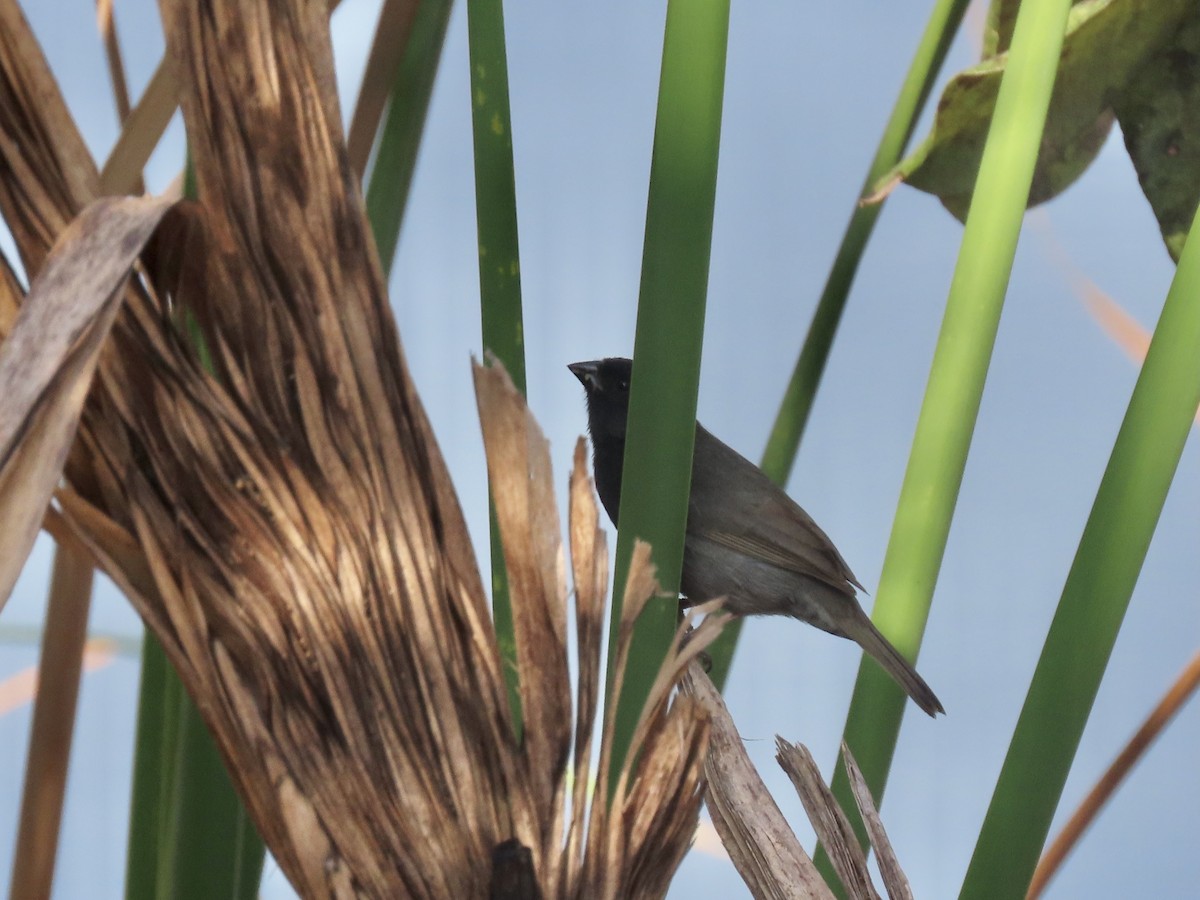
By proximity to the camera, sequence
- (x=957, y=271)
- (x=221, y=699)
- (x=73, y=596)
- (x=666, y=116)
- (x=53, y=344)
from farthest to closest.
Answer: (x=73, y=596), (x=957, y=271), (x=666, y=116), (x=221, y=699), (x=53, y=344)

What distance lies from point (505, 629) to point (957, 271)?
0.69m

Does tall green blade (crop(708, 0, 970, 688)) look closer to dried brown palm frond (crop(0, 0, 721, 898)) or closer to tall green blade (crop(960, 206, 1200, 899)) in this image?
tall green blade (crop(960, 206, 1200, 899))

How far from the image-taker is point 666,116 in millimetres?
1164

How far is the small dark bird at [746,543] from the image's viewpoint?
2.67 meters

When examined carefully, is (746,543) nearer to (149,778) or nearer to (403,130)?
(403,130)

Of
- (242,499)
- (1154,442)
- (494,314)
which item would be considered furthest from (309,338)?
(1154,442)

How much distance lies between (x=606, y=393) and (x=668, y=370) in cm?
172

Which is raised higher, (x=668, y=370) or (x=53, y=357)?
(x=668, y=370)

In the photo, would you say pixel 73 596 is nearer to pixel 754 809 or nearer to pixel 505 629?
pixel 505 629

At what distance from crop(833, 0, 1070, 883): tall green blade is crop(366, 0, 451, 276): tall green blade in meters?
0.75

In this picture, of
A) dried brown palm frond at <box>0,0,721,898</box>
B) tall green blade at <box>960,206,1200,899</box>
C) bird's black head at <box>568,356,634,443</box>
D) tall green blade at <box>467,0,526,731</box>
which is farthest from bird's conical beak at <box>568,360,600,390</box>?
dried brown palm frond at <box>0,0,721,898</box>

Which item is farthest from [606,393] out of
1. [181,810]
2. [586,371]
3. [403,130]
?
[181,810]

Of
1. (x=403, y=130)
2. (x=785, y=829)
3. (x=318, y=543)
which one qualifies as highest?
(x=403, y=130)

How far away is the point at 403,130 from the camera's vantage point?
1.75m
